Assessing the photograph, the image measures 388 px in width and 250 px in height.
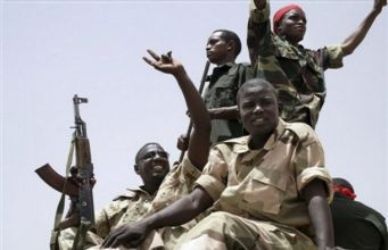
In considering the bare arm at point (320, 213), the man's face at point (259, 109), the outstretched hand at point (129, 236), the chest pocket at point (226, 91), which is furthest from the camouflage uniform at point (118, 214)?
the bare arm at point (320, 213)

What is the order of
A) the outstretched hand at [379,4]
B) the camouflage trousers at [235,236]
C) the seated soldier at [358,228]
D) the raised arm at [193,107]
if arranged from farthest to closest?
1. the outstretched hand at [379,4]
2. the seated soldier at [358,228]
3. the raised arm at [193,107]
4. the camouflage trousers at [235,236]

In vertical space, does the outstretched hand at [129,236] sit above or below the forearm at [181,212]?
below

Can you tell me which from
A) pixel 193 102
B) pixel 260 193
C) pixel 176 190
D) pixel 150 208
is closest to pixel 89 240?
pixel 150 208

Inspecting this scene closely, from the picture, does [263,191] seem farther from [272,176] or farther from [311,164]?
[311,164]

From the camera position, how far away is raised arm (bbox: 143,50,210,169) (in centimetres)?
469

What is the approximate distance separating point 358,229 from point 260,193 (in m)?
1.37

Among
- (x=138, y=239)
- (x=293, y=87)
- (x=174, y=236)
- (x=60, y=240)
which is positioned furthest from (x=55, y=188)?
(x=138, y=239)

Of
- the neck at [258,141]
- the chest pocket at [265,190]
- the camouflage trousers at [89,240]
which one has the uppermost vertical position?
the neck at [258,141]

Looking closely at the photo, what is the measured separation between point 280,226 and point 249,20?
2.21 m

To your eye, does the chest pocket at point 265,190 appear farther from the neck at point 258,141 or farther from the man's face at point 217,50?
the man's face at point 217,50

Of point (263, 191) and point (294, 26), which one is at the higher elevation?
point (294, 26)

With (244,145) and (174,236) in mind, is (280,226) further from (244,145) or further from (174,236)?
(174,236)

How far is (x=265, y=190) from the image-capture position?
3.98 meters

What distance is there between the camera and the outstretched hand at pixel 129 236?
416 cm
